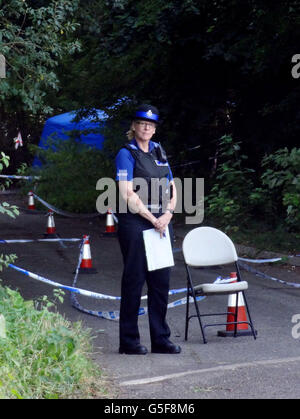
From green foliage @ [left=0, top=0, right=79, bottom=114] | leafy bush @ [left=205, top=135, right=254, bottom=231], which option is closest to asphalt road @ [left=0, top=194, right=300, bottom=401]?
leafy bush @ [left=205, top=135, right=254, bottom=231]

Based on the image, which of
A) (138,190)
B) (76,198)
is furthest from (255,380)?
(76,198)

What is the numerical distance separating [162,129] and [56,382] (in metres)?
12.9

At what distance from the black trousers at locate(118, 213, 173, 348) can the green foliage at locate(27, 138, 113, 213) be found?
14.2 m

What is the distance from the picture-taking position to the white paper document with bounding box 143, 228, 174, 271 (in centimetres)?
681

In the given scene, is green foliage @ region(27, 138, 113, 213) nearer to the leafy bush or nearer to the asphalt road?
the leafy bush

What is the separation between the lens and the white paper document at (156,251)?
681cm

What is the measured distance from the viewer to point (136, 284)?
22.7ft

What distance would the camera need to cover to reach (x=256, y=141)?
51.6ft

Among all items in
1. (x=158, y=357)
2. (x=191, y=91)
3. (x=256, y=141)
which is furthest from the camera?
(x=191, y=91)

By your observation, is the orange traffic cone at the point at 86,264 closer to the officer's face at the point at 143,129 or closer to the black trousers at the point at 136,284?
the black trousers at the point at 136,284

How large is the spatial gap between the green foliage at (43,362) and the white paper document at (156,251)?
0.86 metres

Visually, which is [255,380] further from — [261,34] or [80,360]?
[261,34]

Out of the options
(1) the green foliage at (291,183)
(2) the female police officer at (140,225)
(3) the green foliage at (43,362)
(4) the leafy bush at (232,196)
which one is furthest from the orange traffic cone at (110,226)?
(3) the green foliage at (43,362)

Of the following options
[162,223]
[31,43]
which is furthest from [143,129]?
[31,43]
